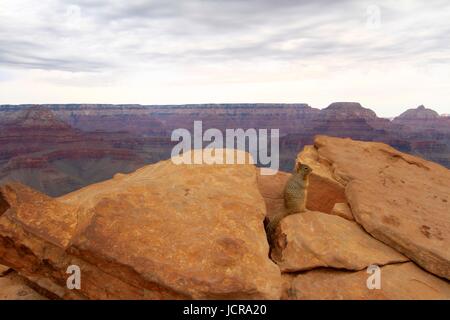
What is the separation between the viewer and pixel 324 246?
20.2ft

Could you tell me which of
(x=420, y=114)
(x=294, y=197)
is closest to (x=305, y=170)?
(x=294, y=197)

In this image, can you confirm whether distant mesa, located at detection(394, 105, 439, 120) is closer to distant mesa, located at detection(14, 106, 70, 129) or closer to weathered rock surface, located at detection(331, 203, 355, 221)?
distant mesa, located at detection(14, 106, 70, 129)

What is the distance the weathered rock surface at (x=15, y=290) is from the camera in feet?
18.0

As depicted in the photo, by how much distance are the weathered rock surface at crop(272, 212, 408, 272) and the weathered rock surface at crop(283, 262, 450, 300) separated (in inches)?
5.7

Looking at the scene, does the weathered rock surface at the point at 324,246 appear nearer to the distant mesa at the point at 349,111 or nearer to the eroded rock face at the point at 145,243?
the eroded rock face at the point at 145,243

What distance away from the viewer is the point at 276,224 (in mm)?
6926

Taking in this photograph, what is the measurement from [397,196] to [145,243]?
5.46 m

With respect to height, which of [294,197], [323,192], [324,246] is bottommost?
[324,246]

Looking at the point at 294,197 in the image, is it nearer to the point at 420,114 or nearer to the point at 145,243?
the point at 145,243

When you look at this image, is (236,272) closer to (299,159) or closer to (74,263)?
(74,263)

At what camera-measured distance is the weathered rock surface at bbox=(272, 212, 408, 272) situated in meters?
5.90

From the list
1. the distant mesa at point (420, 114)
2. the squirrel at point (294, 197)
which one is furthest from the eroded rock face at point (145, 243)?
the distant mesa at point (420, 114)
